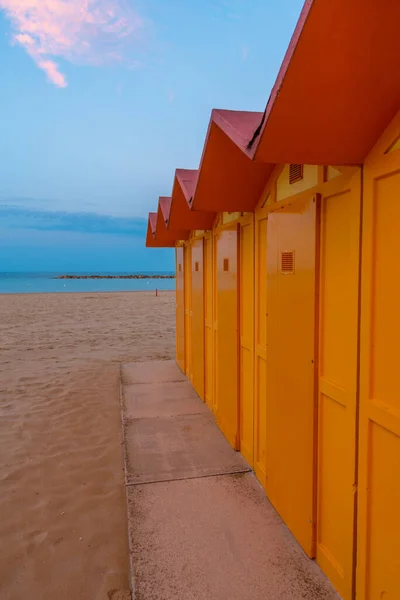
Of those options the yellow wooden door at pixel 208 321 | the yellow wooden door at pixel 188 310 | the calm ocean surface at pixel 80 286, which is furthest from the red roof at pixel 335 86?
the calm ocean surface at pixel 80 286

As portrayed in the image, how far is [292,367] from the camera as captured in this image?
312 cm

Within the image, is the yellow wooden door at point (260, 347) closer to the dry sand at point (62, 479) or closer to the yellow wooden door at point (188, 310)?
the dry sand at point (62, 479)

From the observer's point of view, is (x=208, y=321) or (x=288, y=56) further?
(x=208, y=321)

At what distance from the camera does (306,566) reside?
9.39 feet

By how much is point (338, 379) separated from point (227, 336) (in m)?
2.44

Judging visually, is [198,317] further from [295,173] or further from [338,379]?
[338,379]

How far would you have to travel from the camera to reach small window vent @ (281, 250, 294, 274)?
305cm

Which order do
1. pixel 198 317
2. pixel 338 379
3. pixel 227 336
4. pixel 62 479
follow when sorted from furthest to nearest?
pixel 198 317 → pixel 227 336 → pixel 62 479 → pixel 338 379

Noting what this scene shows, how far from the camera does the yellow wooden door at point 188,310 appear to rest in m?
7.66

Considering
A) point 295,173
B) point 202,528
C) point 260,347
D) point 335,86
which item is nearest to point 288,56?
point 335,86

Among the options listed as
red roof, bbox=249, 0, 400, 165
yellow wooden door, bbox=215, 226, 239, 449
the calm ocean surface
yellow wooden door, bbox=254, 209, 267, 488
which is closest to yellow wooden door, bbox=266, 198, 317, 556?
yellow wooden door, bbox=254, 209, 267, 488

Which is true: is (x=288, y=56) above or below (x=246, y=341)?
above

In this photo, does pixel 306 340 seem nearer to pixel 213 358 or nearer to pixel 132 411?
pixel 213 358

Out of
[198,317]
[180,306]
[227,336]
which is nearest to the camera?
[227,336]
